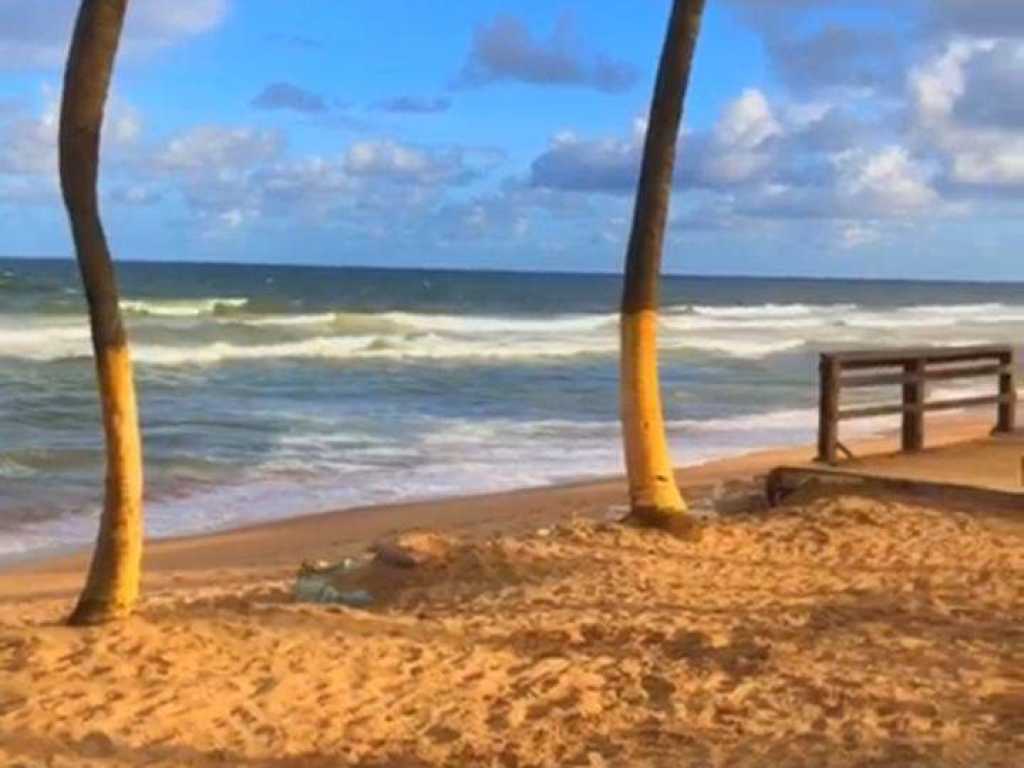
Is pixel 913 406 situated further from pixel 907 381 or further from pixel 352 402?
pixel 352 402

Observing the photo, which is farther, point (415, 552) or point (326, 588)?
point (415, 552)

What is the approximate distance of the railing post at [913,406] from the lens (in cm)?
1384

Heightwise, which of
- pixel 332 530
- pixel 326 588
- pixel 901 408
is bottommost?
pixel 332 530

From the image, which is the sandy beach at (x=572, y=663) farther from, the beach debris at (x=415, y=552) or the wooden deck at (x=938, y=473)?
the wooden deck at (x=938, y=473)

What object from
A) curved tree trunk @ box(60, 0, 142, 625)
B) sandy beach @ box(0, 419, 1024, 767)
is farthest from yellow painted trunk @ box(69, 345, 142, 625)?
sandy beach @ box(0, 419, 1024, 767)

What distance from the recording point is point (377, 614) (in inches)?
328

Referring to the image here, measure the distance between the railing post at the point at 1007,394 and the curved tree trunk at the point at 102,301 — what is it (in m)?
10.0

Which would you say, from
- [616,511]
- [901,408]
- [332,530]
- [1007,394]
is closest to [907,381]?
[901,408]

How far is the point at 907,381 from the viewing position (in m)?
13.8

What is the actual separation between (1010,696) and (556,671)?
1.92 m

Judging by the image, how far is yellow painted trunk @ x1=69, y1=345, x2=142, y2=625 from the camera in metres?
7.27

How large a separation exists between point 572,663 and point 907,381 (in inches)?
295

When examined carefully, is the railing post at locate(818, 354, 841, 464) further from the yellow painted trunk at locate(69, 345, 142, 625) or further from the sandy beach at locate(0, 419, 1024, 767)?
the yellow painted trunk at locate(69, 345, 142, 625)

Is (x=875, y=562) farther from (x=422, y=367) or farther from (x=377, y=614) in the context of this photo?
(x=422, y=367)
